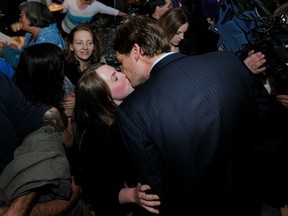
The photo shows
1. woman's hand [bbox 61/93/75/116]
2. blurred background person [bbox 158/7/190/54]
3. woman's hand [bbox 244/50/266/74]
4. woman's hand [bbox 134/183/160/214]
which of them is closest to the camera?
woman's hand [bbox 134/183/160/214]

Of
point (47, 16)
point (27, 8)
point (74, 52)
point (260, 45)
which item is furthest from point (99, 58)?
point (260, 45)

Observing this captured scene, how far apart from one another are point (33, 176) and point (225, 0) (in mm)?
2800

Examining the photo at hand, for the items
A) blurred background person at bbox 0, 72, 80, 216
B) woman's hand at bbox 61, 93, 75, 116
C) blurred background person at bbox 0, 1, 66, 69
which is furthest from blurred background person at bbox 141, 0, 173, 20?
blurred background person at bbox 0, 72, 80, 216

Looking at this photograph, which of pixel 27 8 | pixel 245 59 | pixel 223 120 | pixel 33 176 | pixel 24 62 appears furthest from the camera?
pixel 27 8

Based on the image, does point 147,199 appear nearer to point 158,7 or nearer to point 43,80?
point 43,80

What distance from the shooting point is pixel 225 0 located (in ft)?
10.00

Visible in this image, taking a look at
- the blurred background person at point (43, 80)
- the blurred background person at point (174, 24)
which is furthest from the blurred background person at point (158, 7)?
the blurred background person at point (43, 80)

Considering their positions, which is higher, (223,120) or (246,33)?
(246,33)

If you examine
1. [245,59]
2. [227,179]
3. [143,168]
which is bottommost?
[227,179]

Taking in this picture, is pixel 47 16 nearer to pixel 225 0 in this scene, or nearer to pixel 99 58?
pixel 99 58

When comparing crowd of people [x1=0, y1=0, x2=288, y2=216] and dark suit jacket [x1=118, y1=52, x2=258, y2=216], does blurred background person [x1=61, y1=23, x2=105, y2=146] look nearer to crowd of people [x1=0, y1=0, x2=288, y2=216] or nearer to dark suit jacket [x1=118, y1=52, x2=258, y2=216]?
crowd of people [x1=0, y1=0, x2=288, y2=216]

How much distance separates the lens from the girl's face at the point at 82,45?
3146mm

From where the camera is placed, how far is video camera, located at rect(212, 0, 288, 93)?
1.96 meters

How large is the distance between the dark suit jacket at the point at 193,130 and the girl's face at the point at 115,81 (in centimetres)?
58
